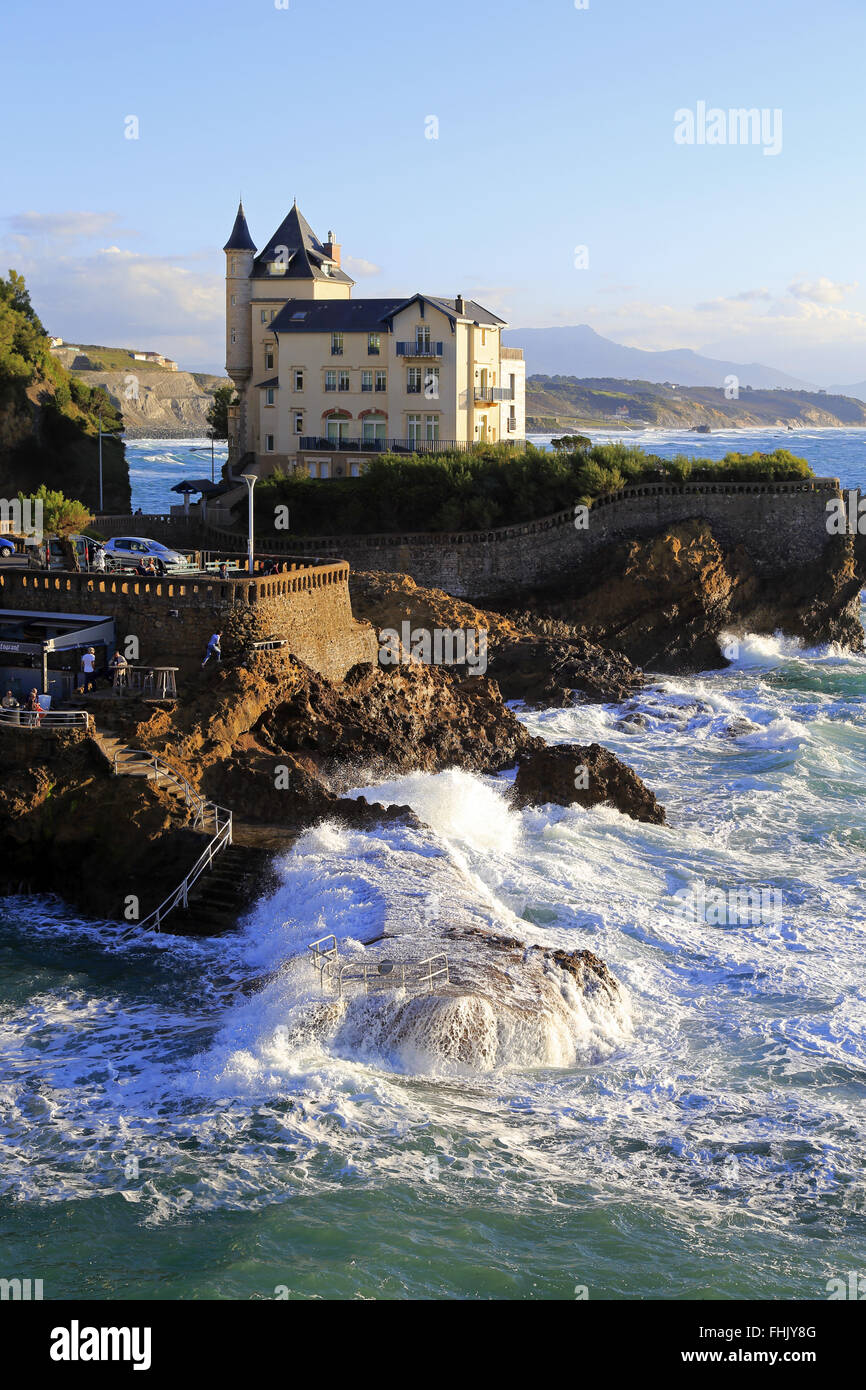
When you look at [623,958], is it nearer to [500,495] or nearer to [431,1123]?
[431,1123]

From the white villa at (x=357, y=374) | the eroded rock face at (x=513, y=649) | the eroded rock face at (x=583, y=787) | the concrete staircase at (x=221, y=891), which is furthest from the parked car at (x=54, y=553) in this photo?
the white villa at (x=357, y=374)

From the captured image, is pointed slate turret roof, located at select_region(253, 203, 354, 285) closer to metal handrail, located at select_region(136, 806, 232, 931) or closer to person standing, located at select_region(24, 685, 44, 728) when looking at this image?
person standing, located at select_region(24, 685, 44, 728)

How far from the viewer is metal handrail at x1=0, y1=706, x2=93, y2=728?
105 ft

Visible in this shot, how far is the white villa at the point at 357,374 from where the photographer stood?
67562 millimetres

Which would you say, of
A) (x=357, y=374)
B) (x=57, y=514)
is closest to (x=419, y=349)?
(x=357, y=374)

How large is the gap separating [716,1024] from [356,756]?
13653mm

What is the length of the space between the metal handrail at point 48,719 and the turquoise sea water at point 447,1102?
417 cm

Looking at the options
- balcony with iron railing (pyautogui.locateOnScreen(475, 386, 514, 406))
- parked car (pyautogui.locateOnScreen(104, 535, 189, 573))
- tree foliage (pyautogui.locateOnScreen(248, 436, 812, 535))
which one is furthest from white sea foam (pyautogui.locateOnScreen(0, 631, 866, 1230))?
balcony with iron railing (pyautogui.locateOnScreen(475, 386, 514, 406))

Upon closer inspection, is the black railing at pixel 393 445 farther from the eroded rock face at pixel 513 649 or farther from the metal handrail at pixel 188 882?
the metal handrail at pixel 188 882

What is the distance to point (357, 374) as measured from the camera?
68.4 meters

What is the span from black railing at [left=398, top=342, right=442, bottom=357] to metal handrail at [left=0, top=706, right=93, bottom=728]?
39159mm

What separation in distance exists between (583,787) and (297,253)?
4661 cm

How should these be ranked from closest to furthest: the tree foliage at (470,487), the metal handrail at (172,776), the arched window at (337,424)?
the metal handrail at (172,776), the tree foliage at (470,487), the arched window at (337,424)

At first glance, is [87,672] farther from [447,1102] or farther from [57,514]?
[57,514]
